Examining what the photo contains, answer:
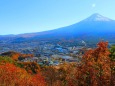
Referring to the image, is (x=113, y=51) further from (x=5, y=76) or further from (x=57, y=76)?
(x=57, y=76)

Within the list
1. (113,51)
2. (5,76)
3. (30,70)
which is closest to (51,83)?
(5,76)

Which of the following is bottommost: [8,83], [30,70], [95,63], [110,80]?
[30,70]

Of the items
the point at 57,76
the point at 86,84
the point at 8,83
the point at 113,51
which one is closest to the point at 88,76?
the point at 86,84

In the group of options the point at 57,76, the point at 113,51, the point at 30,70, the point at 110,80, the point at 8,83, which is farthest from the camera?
the point at 30,70

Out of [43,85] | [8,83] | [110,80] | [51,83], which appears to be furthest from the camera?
[51,83]

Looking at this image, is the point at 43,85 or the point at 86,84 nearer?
the point at 86,84

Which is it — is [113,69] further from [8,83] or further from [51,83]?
[51,83]

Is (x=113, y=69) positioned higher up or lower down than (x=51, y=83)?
higher up

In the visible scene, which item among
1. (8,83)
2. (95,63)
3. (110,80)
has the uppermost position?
(95,63)

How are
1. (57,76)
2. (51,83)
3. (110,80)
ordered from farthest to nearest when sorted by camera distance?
(57,76) < (51,83) < (110,80)

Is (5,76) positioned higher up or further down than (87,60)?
further down
